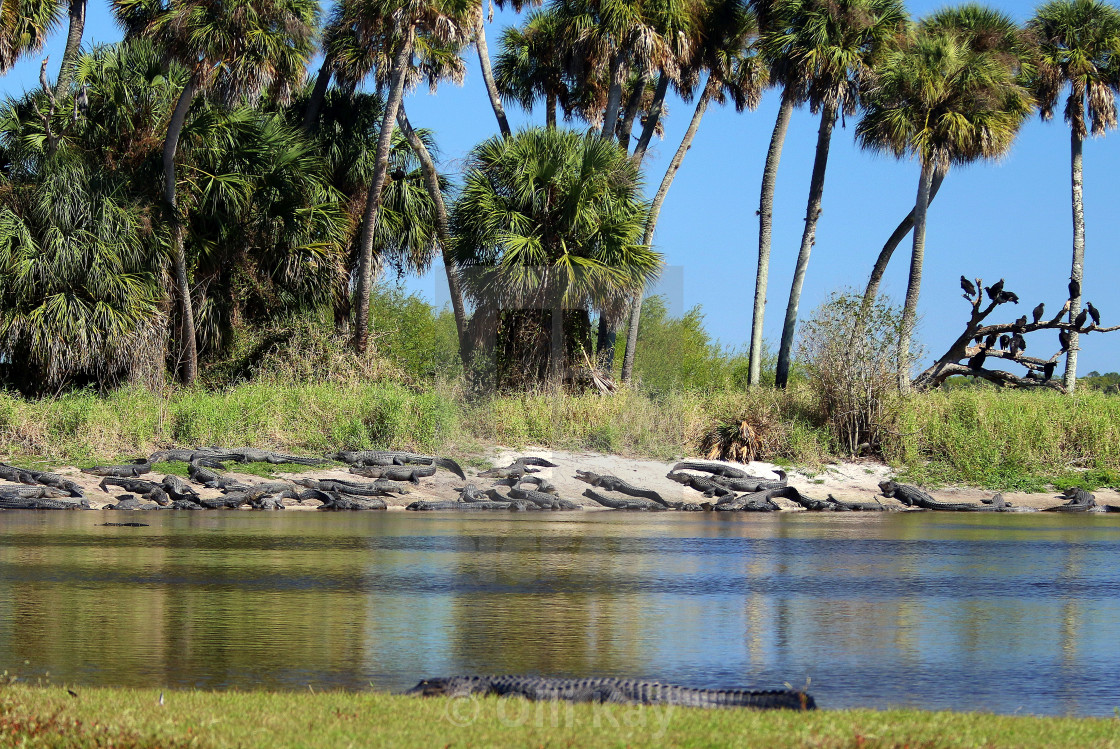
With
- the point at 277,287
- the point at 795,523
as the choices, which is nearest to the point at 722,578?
the point at 795,523

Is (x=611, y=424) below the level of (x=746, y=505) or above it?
above

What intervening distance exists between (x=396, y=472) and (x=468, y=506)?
1.94m

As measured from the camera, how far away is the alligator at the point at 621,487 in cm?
2067

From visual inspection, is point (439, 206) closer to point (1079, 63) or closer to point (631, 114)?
point (631, 114)

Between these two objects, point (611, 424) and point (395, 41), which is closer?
point (611, 424)

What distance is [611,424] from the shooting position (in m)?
24.0

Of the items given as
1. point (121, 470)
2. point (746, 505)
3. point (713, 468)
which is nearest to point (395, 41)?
point (713, 468)

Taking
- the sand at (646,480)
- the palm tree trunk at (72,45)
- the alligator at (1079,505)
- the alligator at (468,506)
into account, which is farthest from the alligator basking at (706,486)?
the palm tree trunk at (72,45)

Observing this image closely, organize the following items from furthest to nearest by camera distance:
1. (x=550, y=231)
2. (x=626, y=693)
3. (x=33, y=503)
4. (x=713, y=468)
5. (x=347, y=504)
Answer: (x=550, y=231) → (x=713, y=468) → (x=347, y=504) → (x=33, y=503) → (x=626, y=693)

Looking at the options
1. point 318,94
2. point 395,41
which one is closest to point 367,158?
point 318,94

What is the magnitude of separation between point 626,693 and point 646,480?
642 inches

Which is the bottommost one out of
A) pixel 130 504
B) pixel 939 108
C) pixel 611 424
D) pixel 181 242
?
pixel 130 504

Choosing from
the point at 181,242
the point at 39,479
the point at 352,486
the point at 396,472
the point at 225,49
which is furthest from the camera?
the point at 181,242

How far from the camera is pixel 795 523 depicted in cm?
1756
